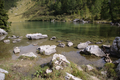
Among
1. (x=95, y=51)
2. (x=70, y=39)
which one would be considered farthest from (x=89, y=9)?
(x=95, y=51)

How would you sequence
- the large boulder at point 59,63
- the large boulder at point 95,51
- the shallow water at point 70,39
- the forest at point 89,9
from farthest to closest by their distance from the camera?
the forest at point 89,9
the large boulder at point 95,51
the shallow water at point 70,39
the large boulder at point 59,63

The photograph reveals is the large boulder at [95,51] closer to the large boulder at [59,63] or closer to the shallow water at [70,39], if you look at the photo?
the shallow water at [70,39]

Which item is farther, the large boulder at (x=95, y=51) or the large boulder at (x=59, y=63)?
the large boulder at (x=95, y=51)

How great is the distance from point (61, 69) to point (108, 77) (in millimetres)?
4593

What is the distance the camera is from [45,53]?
45.9 ft

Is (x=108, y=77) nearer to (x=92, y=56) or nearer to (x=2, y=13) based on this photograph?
(x=92, y=56)

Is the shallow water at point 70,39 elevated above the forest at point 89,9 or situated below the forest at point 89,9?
below

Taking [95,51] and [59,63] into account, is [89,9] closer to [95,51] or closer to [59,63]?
[95,51]

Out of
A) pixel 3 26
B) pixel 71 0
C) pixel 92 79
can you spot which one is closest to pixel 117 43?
pixel 92 79

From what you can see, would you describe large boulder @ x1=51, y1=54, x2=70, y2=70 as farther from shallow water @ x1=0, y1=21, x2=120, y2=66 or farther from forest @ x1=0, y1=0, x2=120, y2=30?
forest @ x1=0, y1=0, x2=120, y2=30

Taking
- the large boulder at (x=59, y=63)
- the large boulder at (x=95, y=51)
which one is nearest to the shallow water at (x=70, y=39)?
the large boulder at (x=95, y=51)

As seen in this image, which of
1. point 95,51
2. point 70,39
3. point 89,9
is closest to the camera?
point 95,51

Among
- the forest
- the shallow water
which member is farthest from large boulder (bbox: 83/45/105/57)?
the forest

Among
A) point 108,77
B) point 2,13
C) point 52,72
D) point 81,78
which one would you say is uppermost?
point 2,13
